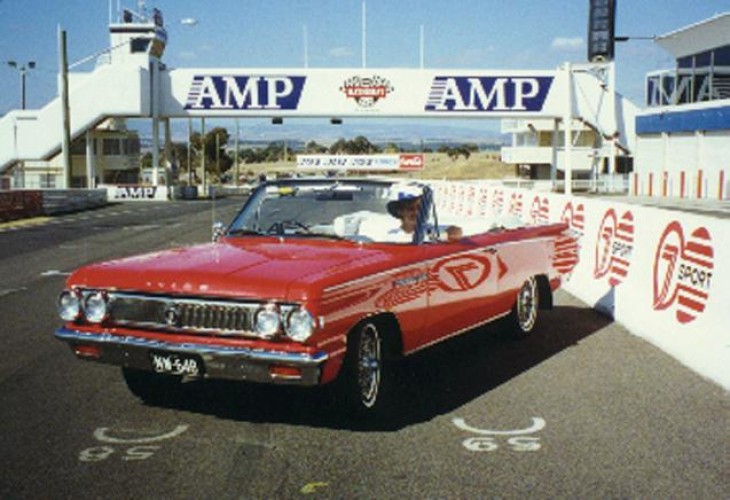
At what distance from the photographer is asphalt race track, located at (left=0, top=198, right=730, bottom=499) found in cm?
474

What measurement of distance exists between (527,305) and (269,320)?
432cm

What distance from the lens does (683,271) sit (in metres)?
8.16

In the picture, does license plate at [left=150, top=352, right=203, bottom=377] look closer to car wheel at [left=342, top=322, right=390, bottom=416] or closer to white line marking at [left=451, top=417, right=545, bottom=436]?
car wheel at [left=342, top=322, right=390, bottom=416]

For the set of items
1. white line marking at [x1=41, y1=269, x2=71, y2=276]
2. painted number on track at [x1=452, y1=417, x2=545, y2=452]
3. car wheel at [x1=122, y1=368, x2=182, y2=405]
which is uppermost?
car wheel at [x1=122, y1=368, x2=182, y2=405]

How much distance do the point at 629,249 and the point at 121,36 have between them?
6369cm

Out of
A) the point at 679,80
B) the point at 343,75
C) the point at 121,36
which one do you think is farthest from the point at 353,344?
the point at 121,36

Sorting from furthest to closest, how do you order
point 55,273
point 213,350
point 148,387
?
point 55,273 < point 148,387 < point 213,350

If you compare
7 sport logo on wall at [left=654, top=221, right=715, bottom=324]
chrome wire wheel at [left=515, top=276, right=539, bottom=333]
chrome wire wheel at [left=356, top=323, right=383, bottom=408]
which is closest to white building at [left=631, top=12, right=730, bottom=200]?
7 sport logo on wall at [left=654, top=221, right=715, bottom=324]

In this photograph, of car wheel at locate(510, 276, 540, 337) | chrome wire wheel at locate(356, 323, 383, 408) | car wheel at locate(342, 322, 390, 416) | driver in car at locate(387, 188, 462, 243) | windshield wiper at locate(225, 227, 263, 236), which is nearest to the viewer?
car wheel at locate(342, 322, 390, 416)

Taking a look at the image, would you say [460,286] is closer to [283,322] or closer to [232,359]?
[283,322]

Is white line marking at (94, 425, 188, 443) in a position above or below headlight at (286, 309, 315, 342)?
below

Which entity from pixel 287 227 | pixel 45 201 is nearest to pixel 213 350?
pixel 287 227

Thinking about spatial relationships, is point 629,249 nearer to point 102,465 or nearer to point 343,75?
point 102,465

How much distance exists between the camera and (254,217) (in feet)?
23.7
